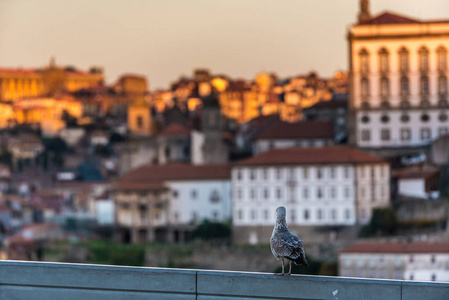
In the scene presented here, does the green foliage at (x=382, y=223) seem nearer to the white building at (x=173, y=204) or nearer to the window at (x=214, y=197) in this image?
→ the white building at (x=173, y=204)

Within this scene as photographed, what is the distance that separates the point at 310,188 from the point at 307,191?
0.77 feet

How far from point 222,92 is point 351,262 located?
64.6 m

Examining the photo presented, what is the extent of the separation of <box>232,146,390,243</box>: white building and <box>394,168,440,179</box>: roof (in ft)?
2.43

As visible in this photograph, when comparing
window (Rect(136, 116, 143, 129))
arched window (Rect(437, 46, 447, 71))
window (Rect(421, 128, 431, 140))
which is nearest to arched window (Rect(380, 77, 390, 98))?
arched window (Rect(437, 46, 447, 71))

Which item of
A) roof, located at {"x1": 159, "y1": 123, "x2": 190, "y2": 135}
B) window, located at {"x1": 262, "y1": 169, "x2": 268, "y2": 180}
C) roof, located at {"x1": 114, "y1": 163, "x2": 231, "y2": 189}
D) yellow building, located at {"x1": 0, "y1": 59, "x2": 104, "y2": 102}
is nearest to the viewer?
window, located at {"x1": 262, "y1": 169, "x2": 268, "y2": 180}

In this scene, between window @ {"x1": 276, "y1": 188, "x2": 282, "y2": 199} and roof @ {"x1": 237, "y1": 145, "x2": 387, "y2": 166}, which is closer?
roof @ {"x1": 237, "y1": 145, "x2": 387, "y2": 166}

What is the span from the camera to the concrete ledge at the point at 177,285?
33.2 feet

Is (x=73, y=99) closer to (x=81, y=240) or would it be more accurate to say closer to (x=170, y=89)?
(x=170, y=89)

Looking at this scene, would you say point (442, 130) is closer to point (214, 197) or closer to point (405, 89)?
point (405, 89)

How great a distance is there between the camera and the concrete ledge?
10125 mm

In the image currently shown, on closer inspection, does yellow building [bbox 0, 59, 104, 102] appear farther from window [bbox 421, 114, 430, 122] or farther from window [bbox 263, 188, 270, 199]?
window [bbox 263, 188, 270, 199]

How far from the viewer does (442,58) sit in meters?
66.5

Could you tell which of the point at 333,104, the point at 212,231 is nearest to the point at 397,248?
the point at 212,231

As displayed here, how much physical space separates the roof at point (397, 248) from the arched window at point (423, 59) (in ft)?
55.4
